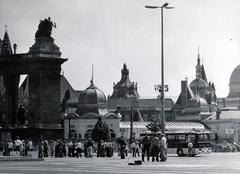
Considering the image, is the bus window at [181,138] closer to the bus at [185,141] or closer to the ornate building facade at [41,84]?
the bus at [185,141]

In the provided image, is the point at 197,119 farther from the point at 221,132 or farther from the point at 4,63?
the point at 4,63

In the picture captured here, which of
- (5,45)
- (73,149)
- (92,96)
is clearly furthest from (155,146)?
(92,96)

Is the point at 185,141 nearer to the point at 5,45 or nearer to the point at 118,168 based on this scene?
the point at 118,168

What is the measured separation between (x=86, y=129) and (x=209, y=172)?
140998mm

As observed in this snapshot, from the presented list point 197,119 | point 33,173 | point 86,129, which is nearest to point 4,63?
point 33,173

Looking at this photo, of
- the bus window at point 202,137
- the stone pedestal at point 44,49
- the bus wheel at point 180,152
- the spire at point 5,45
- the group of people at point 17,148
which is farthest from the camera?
the spire at point 5,45

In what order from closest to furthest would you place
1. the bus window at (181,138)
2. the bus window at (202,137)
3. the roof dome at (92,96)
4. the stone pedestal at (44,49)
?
the bus window at (181,138)
the bus window at (202,137)
the stone pedestal at (44,49)
the roof dome at (92,96)

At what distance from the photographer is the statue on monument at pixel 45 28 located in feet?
247

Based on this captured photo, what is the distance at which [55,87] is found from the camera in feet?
249

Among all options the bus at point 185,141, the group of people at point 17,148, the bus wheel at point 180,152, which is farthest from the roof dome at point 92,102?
the group of people at point 17,148

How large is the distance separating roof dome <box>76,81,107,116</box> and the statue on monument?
327 ft

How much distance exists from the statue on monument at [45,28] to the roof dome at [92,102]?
3925 inches

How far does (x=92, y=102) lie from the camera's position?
176 metres

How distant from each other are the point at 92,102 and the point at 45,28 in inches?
3962
